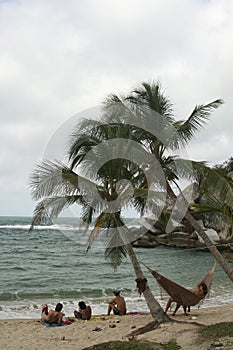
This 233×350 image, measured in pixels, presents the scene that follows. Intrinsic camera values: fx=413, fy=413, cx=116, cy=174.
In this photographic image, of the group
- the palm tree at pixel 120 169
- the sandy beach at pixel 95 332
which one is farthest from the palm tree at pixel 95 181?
the sandy beach at pixel 95 332

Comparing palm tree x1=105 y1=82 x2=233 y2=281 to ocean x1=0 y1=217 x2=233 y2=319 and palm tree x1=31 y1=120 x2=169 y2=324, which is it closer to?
palm tree x1=31 y1=120 x2=169 y2=324

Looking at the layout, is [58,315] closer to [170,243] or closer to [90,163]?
[90,163]

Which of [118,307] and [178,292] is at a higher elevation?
[178,292]

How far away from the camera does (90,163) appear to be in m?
8.38

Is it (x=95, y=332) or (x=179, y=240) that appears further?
(x=179, y=240)

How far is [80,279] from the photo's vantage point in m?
19.6

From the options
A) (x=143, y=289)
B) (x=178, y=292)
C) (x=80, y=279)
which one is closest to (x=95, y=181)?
(x=143, y=289)

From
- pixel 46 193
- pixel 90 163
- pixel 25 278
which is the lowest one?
pixel 25 278

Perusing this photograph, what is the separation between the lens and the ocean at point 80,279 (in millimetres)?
12188

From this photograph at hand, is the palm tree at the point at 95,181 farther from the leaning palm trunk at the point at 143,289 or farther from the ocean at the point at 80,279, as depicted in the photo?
the ocean at the point at 80,279

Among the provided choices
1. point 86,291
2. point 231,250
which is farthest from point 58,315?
point 231,250

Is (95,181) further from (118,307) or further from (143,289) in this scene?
(118,307)

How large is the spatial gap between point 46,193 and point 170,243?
1024 inches

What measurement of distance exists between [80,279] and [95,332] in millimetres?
12017
